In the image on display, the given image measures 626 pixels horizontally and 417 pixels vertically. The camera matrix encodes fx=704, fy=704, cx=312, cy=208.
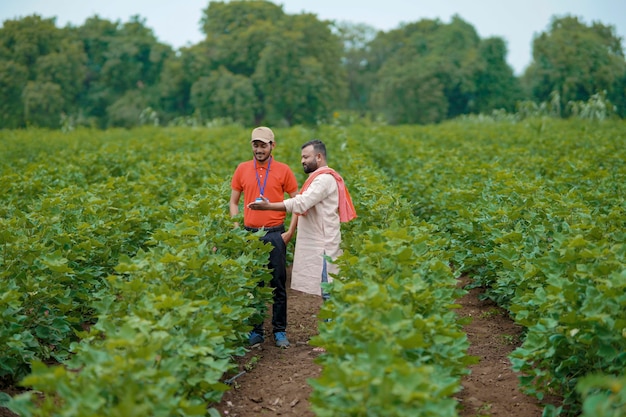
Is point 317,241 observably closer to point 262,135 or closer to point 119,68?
point 262,135

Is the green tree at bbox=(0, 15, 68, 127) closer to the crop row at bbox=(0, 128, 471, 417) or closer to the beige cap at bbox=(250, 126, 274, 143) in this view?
the crop row at bbox=(0, 128, 471, 417)

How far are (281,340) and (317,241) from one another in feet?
3.04

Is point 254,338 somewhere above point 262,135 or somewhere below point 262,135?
below

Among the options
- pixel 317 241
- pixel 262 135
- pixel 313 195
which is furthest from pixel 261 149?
pixel 317 241

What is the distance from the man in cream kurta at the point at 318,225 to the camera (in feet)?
19.1

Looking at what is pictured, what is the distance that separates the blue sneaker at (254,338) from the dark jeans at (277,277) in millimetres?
43

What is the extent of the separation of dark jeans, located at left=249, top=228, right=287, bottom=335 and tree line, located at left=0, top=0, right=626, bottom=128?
42.8 metres

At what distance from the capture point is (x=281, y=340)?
6062 mm

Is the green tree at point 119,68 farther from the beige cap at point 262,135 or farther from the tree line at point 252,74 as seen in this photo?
the beige cap at point 262,135

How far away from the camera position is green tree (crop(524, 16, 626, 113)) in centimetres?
5403

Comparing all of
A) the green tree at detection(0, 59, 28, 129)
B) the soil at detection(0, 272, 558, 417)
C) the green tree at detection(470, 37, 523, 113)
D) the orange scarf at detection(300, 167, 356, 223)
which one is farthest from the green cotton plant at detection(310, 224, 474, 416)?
the green tree at detection(470, 37, 523, 113)

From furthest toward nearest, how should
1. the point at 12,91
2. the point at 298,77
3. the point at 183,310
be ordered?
the point at 298,77, the point at 12,91, the point at 183,310

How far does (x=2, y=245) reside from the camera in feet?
17.8

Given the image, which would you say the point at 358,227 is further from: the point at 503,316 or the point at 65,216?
the point at 65,216
